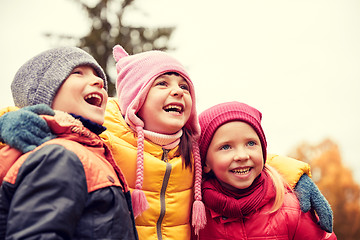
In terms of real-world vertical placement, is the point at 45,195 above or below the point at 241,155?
above

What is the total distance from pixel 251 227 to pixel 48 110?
66.1 inches

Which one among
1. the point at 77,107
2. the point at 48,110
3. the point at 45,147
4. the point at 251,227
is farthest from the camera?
the point at 251,227

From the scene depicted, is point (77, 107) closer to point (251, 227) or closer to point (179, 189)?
point (179, 189)

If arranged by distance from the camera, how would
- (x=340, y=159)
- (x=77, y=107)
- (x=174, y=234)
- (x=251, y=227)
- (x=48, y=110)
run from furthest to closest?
1. (x=340, y=159)
2. (x=251, y=227)
3. (x=174, y=234)
4. (x=77, y=107)
5. (x=48, y=110)

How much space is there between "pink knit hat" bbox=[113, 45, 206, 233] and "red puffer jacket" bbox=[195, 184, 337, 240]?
0.84ft

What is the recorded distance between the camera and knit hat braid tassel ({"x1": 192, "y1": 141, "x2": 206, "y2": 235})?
2359mm

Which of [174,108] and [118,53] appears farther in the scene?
[118,53]

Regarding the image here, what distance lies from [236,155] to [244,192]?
31cm

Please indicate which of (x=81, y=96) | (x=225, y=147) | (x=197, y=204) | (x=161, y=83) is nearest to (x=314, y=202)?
(x=225, y=147)

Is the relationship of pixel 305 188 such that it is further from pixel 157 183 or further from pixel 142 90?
pixel 142 90

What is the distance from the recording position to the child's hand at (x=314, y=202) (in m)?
2.53

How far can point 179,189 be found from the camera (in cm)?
246

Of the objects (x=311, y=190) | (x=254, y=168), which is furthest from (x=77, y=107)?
(x=311, y=190)

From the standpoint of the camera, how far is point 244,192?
2.60 metres
